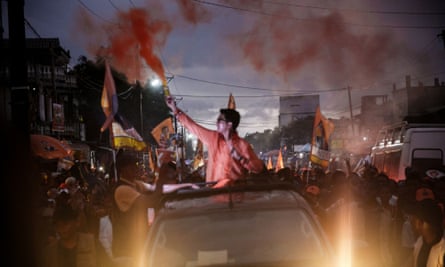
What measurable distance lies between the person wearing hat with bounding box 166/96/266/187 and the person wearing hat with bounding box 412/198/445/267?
284 centimetres

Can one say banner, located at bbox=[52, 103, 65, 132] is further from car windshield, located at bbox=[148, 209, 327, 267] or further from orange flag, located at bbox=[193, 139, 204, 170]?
car windshield, located at bbox=[148, 209, 327, 267]

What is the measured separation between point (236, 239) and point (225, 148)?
3.43 metres

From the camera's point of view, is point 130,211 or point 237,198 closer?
point 237,198

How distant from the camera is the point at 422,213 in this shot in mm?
5793

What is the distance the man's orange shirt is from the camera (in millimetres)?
8195

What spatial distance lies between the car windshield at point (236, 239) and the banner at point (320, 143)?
12.1 metres

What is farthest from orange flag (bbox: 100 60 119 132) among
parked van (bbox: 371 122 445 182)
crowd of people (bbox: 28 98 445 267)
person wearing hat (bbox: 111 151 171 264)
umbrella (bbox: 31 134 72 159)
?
parked van (bbox: 371 122 445 182)

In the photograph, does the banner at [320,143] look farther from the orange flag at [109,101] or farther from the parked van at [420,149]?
the orange flag at [109,101]

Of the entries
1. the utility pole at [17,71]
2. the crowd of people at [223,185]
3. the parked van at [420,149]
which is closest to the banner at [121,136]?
the crowd of people at [223,185]

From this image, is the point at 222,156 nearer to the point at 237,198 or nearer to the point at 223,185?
the point at 223,185

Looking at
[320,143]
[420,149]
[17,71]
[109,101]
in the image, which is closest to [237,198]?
[17,71]

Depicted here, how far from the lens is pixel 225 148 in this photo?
8.23m

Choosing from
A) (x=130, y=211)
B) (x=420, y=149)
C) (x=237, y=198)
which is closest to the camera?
(x=237, y=198)

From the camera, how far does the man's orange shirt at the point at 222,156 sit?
26.9 feet
